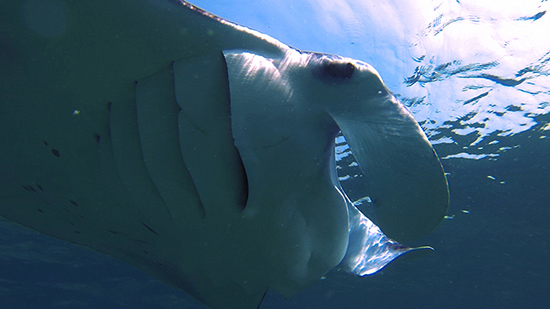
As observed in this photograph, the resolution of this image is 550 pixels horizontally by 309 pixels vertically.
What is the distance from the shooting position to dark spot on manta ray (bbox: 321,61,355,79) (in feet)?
4.23

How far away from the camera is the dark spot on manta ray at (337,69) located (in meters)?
1.29

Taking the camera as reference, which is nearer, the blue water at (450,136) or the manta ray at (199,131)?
the manta ray at (199,131)

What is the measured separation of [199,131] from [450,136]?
365 inches

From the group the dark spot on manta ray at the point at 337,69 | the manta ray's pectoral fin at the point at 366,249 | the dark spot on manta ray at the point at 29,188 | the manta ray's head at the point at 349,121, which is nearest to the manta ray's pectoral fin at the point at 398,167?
the manta ray's head at the point at 349,121

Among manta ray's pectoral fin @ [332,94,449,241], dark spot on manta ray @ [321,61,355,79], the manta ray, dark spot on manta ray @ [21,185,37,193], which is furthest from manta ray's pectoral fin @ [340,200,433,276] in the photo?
dark spot on manta ray @ [21,185,37,193]

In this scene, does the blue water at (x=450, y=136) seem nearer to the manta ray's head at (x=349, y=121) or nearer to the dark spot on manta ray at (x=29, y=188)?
the manta ray's head at (x=349, y=121)

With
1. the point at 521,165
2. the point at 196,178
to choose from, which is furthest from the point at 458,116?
the point at 196,178

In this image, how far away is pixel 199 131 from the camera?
4.67ft

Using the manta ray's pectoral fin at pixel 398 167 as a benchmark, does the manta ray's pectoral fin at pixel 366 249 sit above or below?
below

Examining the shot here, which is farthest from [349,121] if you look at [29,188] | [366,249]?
[29,188]

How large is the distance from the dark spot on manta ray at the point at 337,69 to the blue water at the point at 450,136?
154cm

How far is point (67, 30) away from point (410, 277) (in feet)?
77.2

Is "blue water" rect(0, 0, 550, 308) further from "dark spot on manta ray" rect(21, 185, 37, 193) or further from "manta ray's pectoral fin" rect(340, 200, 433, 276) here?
"dark spot on manta ray" rect(21, 185, 37, 193)

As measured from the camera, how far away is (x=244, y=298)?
2.33 meters
